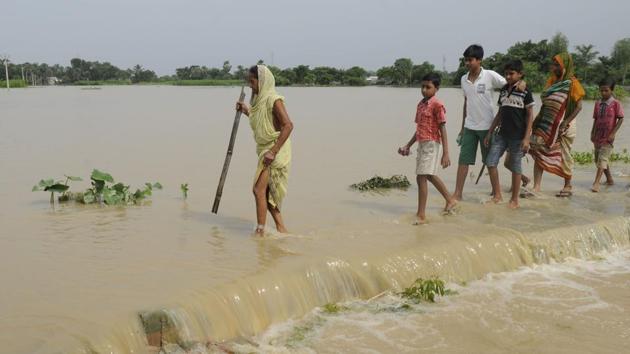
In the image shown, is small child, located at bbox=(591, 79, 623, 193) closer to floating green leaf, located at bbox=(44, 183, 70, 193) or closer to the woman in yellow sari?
the woman in yellow sari

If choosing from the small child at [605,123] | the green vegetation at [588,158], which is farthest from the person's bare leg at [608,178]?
the green vegetation at [588,158]

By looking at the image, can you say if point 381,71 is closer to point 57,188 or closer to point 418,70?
point 418,70

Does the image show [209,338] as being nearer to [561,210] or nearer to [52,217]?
[52,217]

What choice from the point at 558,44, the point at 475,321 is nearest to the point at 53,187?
the point at 475,321

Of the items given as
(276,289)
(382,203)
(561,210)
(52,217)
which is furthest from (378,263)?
(52,217)

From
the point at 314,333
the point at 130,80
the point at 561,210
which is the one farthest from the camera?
the point at 130,80

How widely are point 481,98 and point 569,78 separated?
4.50 ft

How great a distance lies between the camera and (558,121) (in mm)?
7086

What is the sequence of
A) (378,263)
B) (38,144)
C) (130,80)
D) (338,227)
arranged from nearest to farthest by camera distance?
(378,263), (338,227), (38,144), (130,80)

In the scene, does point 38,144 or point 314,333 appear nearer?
point 314,333

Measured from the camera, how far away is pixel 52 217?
6.00m

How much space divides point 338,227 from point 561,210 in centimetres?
273

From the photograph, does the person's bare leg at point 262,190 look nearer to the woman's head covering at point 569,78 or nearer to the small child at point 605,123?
the woman's head covering at point 569,78

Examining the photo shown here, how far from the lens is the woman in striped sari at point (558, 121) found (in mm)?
6988
